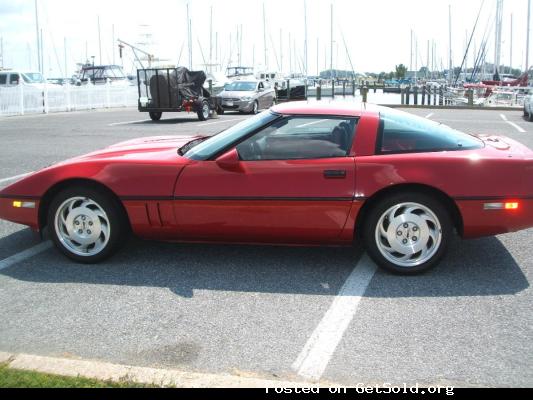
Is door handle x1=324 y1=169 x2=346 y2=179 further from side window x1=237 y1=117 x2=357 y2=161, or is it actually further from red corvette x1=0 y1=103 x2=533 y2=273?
side window x1=237 y1=117 x2=357 y2=161

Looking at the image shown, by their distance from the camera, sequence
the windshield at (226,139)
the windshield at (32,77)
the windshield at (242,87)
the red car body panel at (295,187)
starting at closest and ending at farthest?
the red car body panel at (295,187), the windshield at (226,139), the windshield at (242,87), the windshield at (32,77)

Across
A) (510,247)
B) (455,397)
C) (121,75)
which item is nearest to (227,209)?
(455,397)

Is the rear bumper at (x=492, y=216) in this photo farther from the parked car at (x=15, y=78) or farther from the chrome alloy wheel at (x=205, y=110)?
the parked car at (x=15, y=78)

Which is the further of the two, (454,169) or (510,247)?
(510,247)

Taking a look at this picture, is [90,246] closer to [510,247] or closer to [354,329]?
[354,329]

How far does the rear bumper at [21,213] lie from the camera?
465cm

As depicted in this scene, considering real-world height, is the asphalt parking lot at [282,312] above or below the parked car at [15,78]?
below

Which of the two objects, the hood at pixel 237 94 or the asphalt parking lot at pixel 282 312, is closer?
the asphalt parking lot at pixel 282 312

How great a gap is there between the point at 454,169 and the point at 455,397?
1934 mm

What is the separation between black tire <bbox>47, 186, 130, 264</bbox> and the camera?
14.8 feet

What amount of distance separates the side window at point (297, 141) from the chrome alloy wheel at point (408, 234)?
61 centimetres

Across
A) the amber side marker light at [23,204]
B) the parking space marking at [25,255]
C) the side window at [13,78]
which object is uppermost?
the side window at [13,78]

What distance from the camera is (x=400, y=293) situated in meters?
4.04

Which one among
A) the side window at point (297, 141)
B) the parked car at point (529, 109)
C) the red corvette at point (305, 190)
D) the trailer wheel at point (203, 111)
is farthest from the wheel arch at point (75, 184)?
the parked car at point (529, 109)
